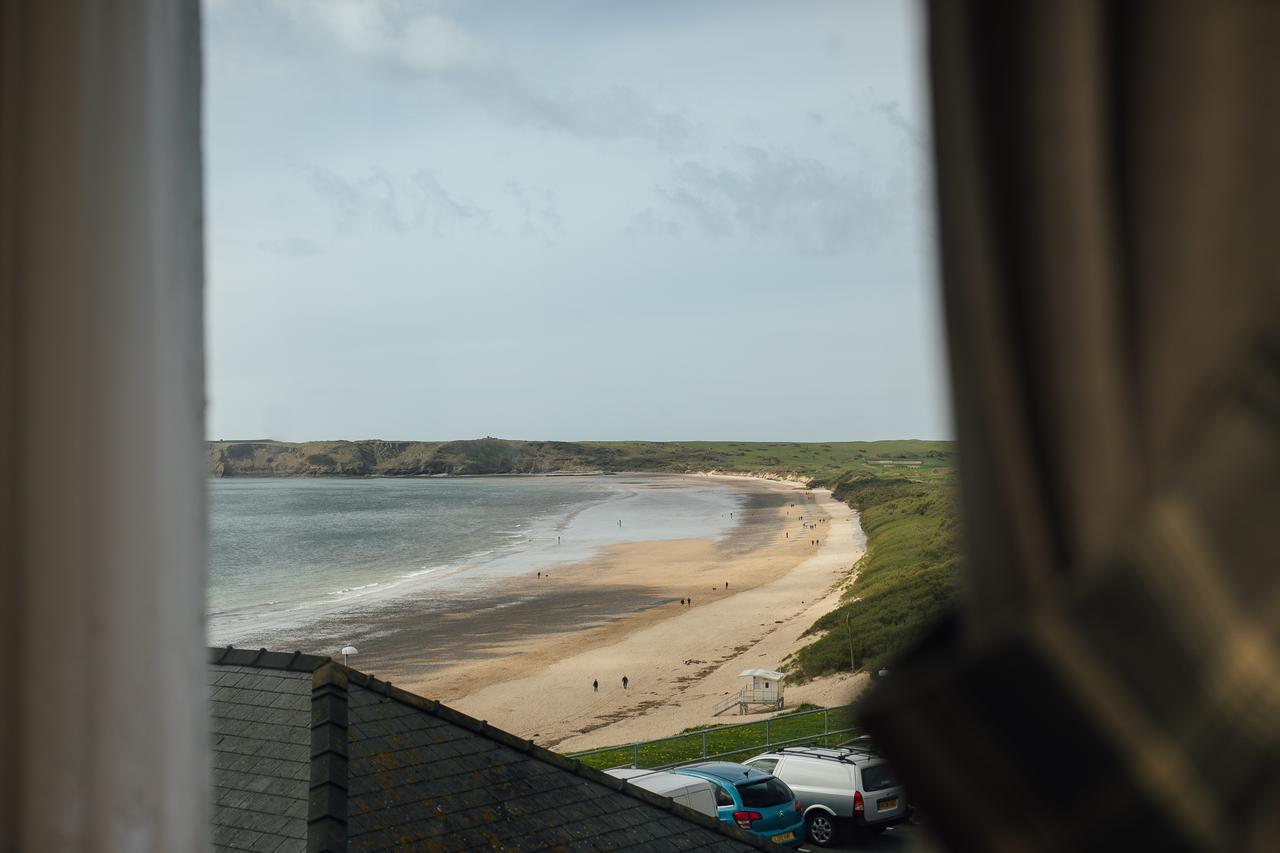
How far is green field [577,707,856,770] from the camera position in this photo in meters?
11.9

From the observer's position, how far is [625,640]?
23.1 meters

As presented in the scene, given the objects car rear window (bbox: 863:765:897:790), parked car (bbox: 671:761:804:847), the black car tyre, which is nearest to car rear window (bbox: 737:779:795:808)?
parked car (bbox: 671:761:804:847)

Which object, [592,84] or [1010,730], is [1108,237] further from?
[592,84]

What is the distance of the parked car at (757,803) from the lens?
8109 millimetres

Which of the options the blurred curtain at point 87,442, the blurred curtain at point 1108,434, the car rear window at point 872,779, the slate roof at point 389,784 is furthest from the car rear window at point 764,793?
the blurred curtain at point 1108,434

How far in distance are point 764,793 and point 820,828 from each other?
96 centimetres

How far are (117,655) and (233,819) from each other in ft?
11.0

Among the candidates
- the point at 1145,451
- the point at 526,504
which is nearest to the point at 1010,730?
the point at 1145,451

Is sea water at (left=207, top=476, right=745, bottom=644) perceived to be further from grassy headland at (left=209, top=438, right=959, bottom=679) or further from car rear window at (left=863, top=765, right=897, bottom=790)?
car rear window at (left=863, top=765, right=897, bottom=790)

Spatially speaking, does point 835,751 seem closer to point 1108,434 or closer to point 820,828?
point 820,828

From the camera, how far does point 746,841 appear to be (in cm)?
491

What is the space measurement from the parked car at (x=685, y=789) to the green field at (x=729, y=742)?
11.4 feet

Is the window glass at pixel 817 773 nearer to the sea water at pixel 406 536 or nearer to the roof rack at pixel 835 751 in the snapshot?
the roof rack at pixel 835 751

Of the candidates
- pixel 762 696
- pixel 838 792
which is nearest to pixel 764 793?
pixel 838 792
